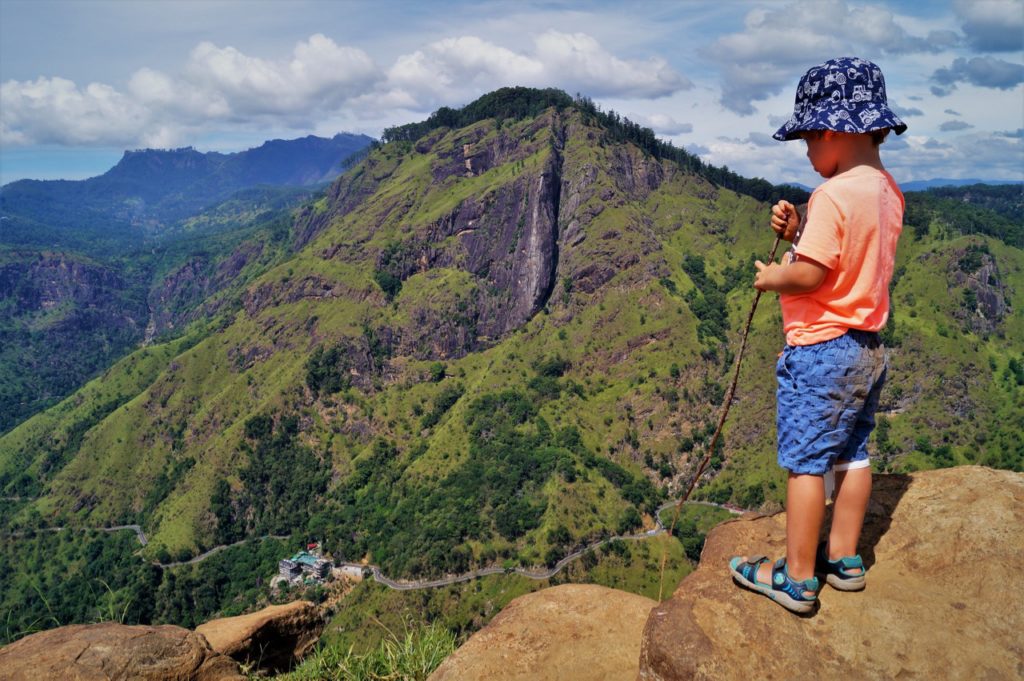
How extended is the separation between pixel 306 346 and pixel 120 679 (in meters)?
121

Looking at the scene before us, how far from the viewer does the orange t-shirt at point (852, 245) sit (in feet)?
13.4

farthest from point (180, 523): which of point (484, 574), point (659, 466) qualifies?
point (659, 466)

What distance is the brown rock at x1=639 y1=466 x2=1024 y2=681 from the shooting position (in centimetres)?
368

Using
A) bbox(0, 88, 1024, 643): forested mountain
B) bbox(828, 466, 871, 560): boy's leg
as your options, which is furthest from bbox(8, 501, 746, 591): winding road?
bbox(828, 466, 871, 560): boy's leg

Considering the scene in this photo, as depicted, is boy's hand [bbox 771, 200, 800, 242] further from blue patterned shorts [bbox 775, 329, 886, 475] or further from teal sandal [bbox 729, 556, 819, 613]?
teal sandal [bbox 729, 556, 819, 613]

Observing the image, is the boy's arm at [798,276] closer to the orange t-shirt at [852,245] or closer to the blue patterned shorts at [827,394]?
the orange t-shirt at [852,245]

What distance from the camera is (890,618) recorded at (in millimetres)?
4027

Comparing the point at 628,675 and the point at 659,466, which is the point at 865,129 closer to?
the point at 628,675

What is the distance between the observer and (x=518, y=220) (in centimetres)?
12694

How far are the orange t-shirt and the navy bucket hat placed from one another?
1.18 ft

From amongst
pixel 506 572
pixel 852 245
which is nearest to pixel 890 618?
pixel 852 245

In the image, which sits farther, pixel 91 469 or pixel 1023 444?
pixel 91 469

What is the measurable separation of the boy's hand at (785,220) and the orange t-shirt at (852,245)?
359mm

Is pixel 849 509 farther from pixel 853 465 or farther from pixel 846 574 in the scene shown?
pixel 846 574
